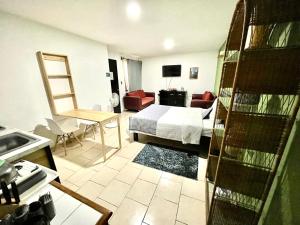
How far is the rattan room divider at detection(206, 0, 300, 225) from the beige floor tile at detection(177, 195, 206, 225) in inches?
8.9

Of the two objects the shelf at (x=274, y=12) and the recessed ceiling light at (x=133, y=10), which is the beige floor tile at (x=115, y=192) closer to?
the shelf at (x=274, y=12)

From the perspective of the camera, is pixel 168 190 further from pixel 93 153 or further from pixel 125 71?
pixel 125 71

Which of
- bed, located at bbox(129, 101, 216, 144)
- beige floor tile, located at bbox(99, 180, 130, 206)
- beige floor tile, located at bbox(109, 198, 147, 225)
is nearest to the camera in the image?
beige floor tile, located at bbox(109, 198, 147, 225)

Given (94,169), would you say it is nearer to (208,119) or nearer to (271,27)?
(208,119)

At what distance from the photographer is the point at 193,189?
5.87 feet

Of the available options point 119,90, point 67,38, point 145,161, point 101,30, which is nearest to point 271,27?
point 145,161

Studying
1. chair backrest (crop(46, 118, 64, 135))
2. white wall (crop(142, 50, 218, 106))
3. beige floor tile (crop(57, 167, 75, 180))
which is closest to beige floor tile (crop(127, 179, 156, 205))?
beige floor tile (crop(57, 167, 75, 180))

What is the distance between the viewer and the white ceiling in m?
1.78

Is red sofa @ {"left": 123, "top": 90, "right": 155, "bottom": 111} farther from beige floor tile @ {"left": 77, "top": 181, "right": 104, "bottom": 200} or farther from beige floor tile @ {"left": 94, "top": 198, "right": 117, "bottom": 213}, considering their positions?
beige floor tile @ {"left": 94, "top": 198, "right": 117, "bottom": 213}

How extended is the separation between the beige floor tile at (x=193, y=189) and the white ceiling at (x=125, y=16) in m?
2.52

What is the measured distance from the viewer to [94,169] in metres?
2.18

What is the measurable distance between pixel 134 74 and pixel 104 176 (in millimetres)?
5154

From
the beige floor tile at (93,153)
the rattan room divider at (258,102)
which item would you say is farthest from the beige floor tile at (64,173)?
the rattan room divider at (258,102)

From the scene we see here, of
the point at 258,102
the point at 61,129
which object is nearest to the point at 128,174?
the point at 61,129
